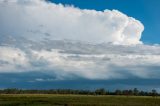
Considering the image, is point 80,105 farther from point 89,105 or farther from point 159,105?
point 159,105

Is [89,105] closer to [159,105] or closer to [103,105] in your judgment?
[103,105]

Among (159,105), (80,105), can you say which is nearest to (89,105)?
(80,105)

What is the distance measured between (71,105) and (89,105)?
4515 mm

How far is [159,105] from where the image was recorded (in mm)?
97000

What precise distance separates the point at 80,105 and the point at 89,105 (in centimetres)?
215

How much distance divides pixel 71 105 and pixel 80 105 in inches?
95.4

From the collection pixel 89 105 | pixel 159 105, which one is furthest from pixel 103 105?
pixel 159 105

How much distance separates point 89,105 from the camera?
3718 inches

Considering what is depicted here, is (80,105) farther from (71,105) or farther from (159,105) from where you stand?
(159,105)

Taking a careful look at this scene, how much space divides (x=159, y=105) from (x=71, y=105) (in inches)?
833

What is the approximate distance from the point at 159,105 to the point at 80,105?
1893 centimetres

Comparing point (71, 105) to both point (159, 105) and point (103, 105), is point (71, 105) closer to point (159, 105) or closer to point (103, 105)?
point (103, 105)

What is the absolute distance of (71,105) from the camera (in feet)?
304
